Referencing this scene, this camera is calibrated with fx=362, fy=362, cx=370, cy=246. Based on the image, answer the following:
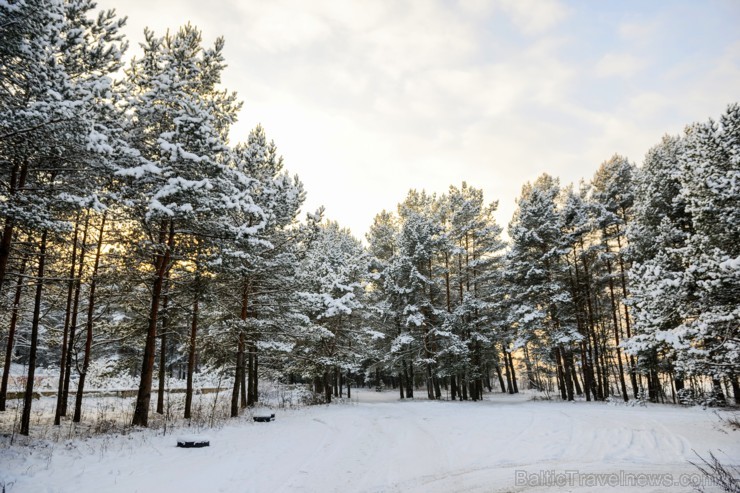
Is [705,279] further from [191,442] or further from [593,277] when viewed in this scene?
[593,277]

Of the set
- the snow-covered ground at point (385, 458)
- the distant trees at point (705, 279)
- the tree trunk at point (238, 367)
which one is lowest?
the snow-covered ground at point (385, 458)

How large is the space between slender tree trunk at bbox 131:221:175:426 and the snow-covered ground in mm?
1302

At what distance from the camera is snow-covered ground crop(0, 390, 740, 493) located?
739 cm

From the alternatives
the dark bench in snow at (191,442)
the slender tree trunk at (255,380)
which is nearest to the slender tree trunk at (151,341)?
the dark bench in snow at (191,442)

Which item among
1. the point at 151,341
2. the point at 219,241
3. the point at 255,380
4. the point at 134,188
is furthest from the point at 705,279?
the point at 255,380

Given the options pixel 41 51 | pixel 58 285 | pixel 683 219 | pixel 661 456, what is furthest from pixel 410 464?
pixel 683 219

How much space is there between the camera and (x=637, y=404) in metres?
21.5

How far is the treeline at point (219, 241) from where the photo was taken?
9.58m

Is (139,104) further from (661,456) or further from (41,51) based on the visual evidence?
(661,456)

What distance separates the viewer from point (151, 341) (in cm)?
1256

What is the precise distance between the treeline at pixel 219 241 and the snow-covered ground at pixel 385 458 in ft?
9.69

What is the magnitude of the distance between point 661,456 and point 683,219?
1570 cm

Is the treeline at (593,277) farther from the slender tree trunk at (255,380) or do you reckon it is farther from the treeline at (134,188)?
the treeline at (134,188)

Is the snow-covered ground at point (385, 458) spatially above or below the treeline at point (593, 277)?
below
